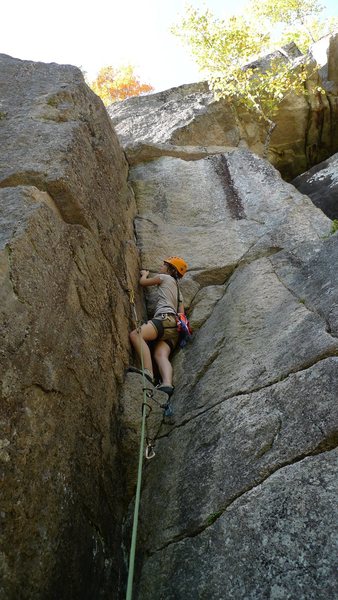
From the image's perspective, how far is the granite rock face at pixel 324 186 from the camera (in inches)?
310

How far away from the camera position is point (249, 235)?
7125 mm

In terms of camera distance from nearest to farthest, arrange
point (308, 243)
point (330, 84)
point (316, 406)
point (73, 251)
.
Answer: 1. point (316, 406)
2. point (73, 251)
3. point (308, 243)
4. point (330, 84)

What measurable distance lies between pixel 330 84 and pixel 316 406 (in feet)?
34.3

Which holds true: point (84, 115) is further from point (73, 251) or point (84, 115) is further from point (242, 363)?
point (242, 363)

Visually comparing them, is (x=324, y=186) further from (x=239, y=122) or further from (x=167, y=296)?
(x=167, y=296)

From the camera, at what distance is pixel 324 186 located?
27.6ft

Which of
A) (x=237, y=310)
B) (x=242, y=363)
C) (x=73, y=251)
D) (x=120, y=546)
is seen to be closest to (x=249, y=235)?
(x=237, y=310)

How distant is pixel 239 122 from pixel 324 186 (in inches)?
149

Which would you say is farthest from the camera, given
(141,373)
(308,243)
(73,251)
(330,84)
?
(330,84)

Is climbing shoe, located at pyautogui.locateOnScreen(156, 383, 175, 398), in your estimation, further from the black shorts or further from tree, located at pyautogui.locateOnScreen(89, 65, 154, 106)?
tree, located at pyautogui.locateOnScreen(89, 65, 154, 106)

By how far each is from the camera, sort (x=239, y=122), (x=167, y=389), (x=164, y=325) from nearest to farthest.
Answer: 1. (x=167, y=389)
2. (x=164, y=325)
3. (x=239, y=122)

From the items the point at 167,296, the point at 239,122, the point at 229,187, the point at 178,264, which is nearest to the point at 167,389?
the point at 167,296

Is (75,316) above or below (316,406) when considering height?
above

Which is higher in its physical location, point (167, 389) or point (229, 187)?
point (229, 187)
